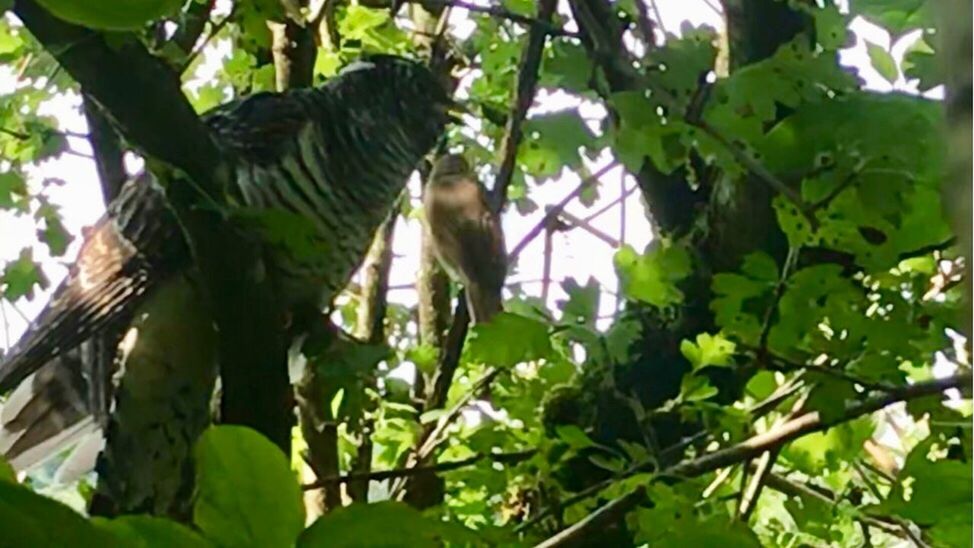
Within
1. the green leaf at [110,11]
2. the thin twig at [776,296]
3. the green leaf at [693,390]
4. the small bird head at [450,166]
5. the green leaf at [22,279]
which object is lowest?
the green leaf at [693,390]

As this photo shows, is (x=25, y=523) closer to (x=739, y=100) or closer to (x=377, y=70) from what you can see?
(x=739, y=100)

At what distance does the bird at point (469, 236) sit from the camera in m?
2.29

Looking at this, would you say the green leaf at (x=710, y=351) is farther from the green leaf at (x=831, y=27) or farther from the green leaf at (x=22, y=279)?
the green leaf at (x=22, y=279)

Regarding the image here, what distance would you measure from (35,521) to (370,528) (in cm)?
15

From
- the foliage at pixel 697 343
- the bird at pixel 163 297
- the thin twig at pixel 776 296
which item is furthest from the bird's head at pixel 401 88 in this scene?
the thin twig at pixel 776 296

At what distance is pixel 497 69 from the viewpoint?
243 centimetres

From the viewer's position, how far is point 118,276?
182cm

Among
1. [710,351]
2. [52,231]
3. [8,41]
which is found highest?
[8,41]

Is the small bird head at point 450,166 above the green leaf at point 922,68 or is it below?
above

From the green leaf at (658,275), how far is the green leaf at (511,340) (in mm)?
124

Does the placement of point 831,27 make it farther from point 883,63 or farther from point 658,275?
point 658,275

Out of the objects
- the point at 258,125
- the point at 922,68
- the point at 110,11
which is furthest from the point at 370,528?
the point at 258,125

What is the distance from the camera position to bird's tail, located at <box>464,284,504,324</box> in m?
2.18

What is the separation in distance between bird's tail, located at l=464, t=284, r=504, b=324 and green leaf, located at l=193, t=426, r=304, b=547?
1549mm
